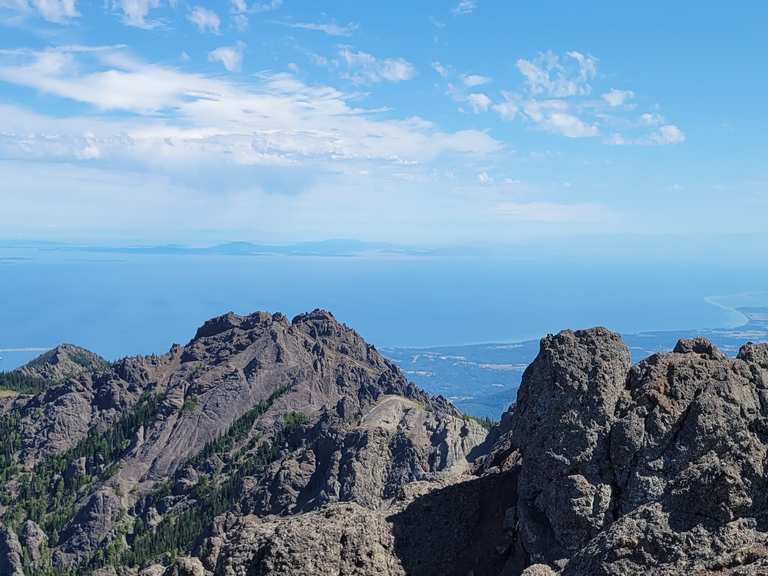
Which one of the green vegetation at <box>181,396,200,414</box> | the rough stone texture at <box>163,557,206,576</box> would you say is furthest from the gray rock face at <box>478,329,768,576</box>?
the green vegetation at <box>181,396,200,414</box>

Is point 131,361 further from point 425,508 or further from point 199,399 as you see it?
point 425,508

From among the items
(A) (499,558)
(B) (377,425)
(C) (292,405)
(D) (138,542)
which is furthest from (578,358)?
(C) (292,405)

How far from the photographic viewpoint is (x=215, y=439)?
496ft

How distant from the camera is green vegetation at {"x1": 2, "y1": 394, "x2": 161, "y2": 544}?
5556 inches

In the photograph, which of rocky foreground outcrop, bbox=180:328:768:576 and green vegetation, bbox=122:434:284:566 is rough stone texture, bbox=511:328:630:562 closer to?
rocky foreground outcrop, bbox=180:328:768:576

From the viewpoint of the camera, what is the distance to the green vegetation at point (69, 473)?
141 m

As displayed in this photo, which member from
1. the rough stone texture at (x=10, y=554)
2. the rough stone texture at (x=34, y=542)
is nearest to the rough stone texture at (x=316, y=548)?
the rough stone texture at (x=10, y=554)

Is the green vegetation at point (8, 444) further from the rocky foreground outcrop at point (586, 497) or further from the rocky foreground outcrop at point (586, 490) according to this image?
the rocky foreground outcrop at point (586, 490)

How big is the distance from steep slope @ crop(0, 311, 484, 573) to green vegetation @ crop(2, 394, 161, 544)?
0.31m

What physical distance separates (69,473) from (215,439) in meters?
30.5

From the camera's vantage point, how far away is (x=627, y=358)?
93.9 ft

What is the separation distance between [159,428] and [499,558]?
138483 mm

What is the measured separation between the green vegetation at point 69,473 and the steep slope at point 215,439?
12.1 inches

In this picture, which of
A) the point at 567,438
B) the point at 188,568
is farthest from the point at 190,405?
the point at 567,438
